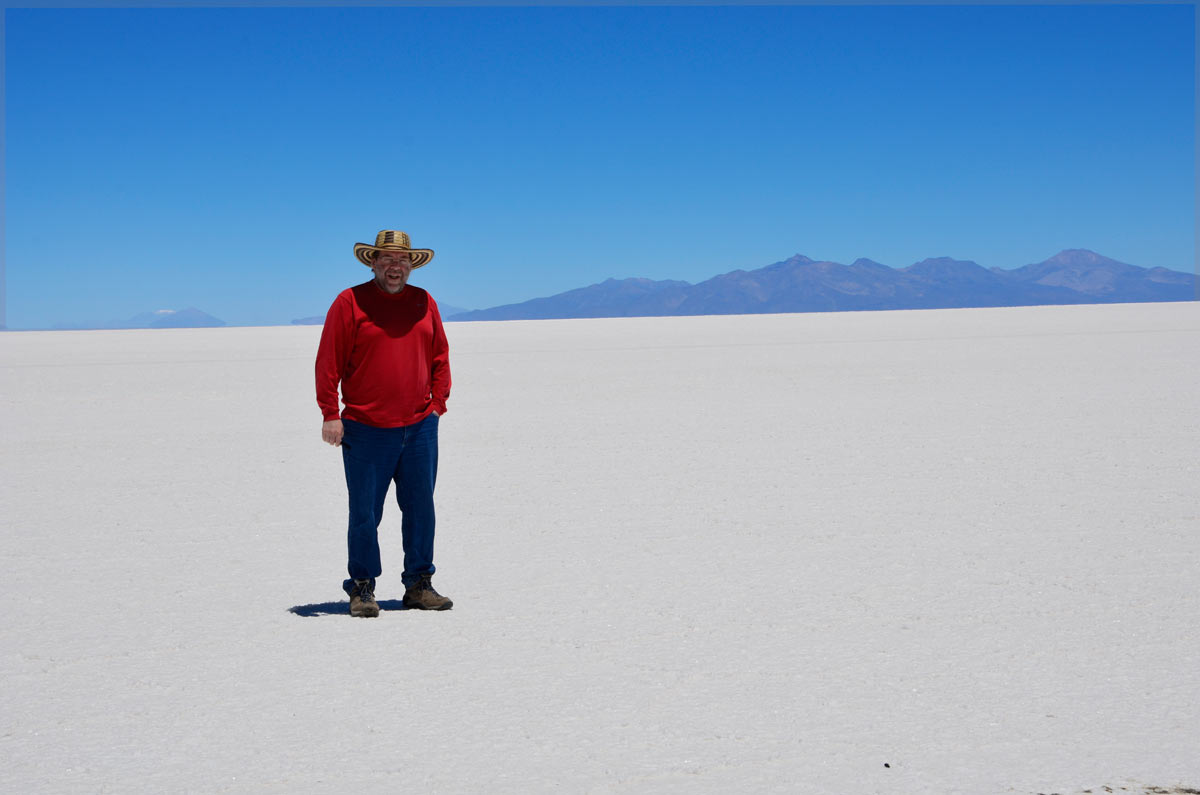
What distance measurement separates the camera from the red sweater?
490 centimetres

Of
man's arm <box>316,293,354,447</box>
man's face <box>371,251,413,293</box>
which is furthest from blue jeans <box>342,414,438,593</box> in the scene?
man's face <box>371,251,413,293</box>

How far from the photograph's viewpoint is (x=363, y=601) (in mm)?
5098

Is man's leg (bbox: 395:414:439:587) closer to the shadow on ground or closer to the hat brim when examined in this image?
the shadow on ground

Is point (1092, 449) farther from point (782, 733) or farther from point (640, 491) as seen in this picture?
point (782, 733)

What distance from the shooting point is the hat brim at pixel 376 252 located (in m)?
4.85

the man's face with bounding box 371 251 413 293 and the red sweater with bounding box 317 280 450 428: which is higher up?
the man's face with bounding box 371 251 413 293

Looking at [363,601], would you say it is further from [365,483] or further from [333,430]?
[333,430]

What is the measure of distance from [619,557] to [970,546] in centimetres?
194

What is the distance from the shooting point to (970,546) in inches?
247

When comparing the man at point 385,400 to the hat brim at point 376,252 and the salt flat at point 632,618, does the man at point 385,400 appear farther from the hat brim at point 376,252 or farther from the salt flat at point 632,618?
the salt flat at point 632,618

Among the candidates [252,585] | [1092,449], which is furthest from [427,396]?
[1092,449]

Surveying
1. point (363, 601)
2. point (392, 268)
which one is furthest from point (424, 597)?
point (392, 268)

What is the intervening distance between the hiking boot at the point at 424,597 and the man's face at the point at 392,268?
52.6 inches

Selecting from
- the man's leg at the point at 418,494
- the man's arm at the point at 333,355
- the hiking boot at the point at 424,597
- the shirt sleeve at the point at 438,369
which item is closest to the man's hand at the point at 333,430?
the man's arm at the point at 333,355
